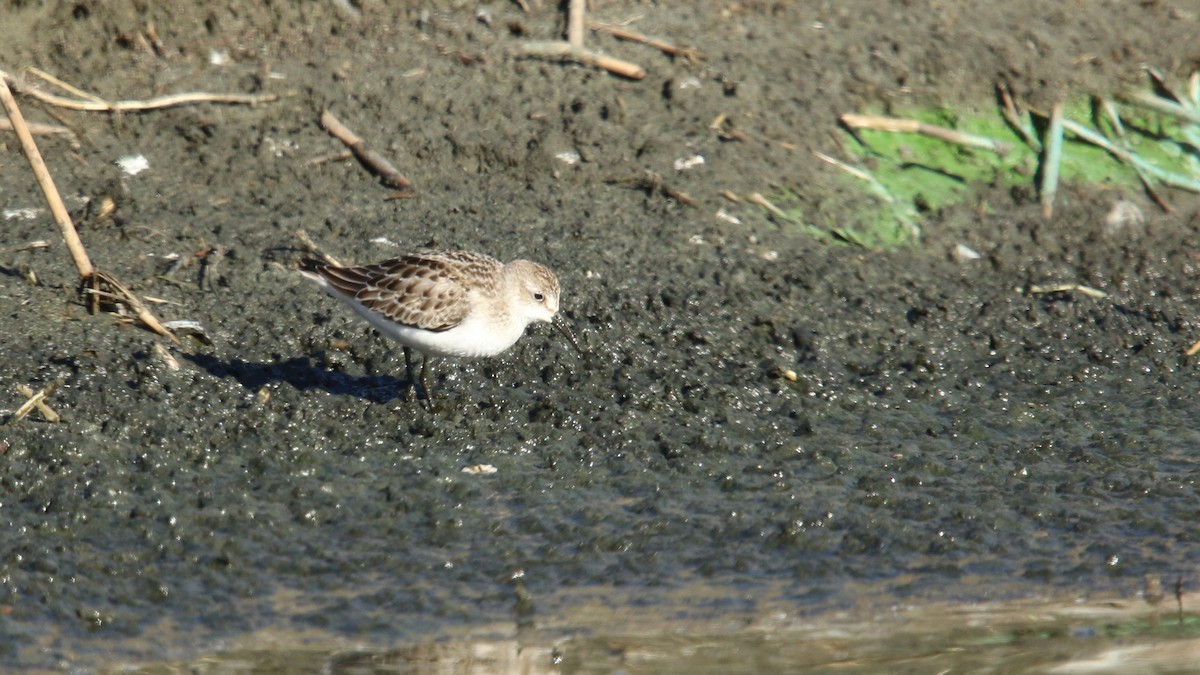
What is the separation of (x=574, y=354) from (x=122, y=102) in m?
3.44

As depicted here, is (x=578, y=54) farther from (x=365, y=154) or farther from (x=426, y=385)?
(x=426, y=385)

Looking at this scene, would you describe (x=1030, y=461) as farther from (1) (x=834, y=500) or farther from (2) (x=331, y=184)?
(2) (x=331, y=184)

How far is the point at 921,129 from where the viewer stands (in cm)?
923

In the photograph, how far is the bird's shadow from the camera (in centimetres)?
664

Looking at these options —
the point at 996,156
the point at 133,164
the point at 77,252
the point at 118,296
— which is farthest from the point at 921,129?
the point at 77,252

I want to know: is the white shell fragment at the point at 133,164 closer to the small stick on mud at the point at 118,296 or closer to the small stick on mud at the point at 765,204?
the small stick on mud at the point at 118,296

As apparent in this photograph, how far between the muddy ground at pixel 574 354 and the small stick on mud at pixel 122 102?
7 cm

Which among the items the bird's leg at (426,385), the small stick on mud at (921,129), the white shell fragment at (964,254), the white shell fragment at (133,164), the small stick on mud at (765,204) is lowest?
the white shell fragment at (133,164)

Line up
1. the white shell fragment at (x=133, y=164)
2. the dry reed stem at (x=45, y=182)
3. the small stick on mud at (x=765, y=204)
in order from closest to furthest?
1. the dry reed stem at (x=45, y=182)
2. the white shell fragment at (x=133, y=164)
3. the small stick on mud at (x=765, y=204)

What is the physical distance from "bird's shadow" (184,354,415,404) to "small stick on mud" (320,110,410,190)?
65.6 inches

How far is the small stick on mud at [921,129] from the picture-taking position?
9164 mm

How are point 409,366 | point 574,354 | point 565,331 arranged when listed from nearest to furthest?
point 409,366
point 565,331
point 574,354

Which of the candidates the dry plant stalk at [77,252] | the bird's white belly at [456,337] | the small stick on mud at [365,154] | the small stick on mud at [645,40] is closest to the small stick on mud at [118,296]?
the dry plant stalk at [77,252]

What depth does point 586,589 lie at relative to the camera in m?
5.39
